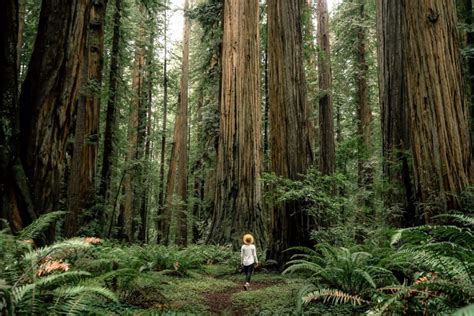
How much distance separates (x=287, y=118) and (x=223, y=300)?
397cm

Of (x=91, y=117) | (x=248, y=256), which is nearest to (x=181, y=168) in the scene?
(x=91, y=117)

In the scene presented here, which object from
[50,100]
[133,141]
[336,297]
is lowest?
[336,297]

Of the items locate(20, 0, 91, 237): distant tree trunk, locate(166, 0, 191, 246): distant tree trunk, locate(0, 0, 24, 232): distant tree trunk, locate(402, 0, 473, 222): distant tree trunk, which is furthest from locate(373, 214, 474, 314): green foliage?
locate(166, 0, 191, 246): distant tree trunk

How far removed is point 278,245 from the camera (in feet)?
25.6

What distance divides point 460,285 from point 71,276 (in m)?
3.17

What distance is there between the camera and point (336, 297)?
459cm

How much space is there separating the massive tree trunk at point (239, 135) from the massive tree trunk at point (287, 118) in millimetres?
2287

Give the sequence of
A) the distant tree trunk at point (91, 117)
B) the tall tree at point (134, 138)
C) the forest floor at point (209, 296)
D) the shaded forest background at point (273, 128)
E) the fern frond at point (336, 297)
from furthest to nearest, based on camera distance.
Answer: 1. the tall tree at point (134, 138)
2. the distant tree trunk at point (91, 117)
3. the shaded forest background at point (273, 128)
4. the forest floor at point (209, 296)
5. the fern frond at point (336, 297)

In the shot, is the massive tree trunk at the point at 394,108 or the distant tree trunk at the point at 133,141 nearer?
the massive tree trunk at the point at 394,108

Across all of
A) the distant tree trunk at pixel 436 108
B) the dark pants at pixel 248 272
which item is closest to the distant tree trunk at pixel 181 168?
the dark pants at pixel 248 272

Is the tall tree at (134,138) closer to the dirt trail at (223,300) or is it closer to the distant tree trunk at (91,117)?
the distant tree trunk at (91,117)

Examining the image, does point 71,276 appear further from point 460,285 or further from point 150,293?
point 460,285

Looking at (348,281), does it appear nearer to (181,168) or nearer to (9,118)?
(9,118)

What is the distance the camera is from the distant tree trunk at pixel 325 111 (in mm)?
14109
